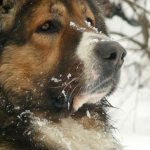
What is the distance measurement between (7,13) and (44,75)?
54 centimetres

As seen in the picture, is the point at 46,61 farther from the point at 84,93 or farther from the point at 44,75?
the point at 84,93

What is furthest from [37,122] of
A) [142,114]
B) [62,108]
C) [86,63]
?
[142,114]

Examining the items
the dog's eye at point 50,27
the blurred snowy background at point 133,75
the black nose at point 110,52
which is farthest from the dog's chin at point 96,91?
the blurred snowy background at point 133,75

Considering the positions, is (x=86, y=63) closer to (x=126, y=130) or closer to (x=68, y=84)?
(x=68, y=84)

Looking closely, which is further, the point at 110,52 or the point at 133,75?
the point at 133,75

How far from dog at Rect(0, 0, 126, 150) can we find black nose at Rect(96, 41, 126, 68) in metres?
0.04

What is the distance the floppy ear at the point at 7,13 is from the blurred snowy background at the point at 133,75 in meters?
2.79

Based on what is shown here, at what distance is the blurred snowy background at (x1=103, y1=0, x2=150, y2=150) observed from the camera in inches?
289

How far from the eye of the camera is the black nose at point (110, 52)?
3.60 metres

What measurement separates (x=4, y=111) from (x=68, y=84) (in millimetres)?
517

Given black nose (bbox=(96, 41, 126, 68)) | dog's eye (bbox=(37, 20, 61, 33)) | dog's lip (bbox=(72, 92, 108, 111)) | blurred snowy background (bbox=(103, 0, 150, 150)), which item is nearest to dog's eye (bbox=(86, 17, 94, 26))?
dog's eye (bbox=(37, 20, 61, 33))

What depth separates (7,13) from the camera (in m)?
3.84

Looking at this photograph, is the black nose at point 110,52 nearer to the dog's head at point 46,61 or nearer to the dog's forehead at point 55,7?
the dog's head at point 46,61

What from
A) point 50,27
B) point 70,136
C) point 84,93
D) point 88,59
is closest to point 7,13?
point 50,27
